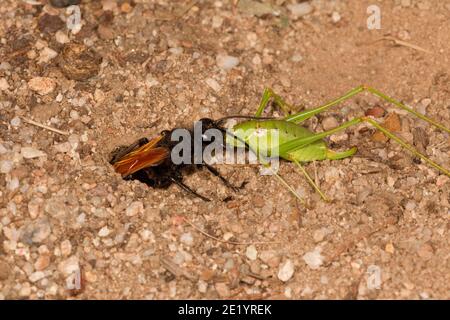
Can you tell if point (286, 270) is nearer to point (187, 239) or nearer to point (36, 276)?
point (187, 239)

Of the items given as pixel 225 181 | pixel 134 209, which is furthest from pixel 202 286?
pixel 225 181

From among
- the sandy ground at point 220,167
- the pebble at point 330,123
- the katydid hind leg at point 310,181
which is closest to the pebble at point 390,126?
the sandy ground at point 220,167

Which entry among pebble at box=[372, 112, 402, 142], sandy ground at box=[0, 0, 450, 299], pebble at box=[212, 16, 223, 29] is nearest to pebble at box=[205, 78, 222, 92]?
sandy ground at box=[0, 0, 450, 299]

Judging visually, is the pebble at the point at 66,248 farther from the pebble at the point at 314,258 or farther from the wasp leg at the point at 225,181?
the pebble at the point at 314,258

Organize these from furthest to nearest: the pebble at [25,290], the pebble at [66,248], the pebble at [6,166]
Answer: the pebble at [6,166], the pebble at [66,248], the pebble at [25,290]

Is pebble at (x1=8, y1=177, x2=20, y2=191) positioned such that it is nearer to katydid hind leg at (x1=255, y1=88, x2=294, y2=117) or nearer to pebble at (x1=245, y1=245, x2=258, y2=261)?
pebble at (x1=245, y1=245, x2=258, y2=261)

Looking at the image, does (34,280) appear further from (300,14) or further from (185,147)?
(300,14)

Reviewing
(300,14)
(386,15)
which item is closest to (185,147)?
(300,14)
